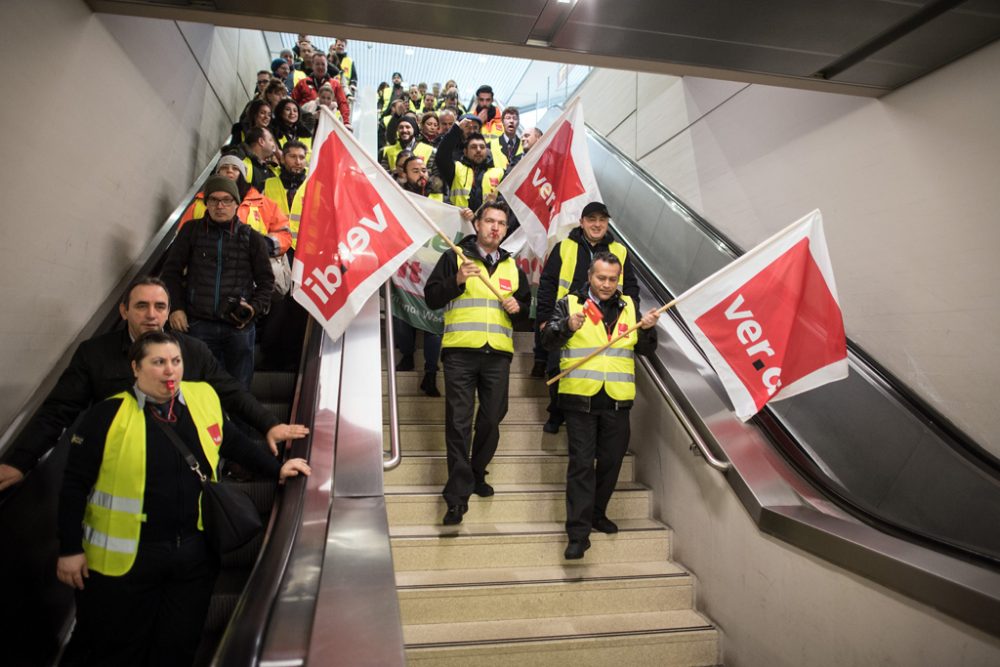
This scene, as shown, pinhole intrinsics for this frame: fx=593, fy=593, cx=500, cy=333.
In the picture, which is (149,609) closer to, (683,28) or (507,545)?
(507,545)

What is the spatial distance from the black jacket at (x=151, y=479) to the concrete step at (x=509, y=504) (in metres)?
1.46

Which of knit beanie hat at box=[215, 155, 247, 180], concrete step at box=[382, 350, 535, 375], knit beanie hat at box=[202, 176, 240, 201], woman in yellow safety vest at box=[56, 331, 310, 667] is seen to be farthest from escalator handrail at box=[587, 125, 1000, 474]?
knit beanie hat at box=[215, 155, 247, 180]

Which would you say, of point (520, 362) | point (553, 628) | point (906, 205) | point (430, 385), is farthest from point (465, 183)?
point (553, 628)

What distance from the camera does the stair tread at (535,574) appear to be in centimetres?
322

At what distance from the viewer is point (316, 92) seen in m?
8.63

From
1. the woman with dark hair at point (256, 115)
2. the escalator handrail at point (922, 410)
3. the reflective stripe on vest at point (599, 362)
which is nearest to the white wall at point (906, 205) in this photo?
the escalator handrail at point (922, 410)

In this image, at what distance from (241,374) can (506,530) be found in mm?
1974

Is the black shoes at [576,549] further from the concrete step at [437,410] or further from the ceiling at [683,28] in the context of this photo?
the ceiling at [683,28]

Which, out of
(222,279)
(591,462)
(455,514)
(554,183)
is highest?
(554,183)

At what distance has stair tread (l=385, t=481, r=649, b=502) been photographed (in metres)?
3.68

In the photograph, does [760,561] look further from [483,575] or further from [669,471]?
[483,575]

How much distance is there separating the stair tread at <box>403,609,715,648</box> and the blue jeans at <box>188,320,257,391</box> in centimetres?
194

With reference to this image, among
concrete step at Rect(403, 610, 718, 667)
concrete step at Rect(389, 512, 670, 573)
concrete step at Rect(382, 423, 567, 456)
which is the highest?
concrete step at Rect(382, 423, 567, 456)

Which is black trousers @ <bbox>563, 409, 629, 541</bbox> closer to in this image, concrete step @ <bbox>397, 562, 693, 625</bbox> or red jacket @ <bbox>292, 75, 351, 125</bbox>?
concrete step @ <bbox>397, 562, 693, 625</bbox>
